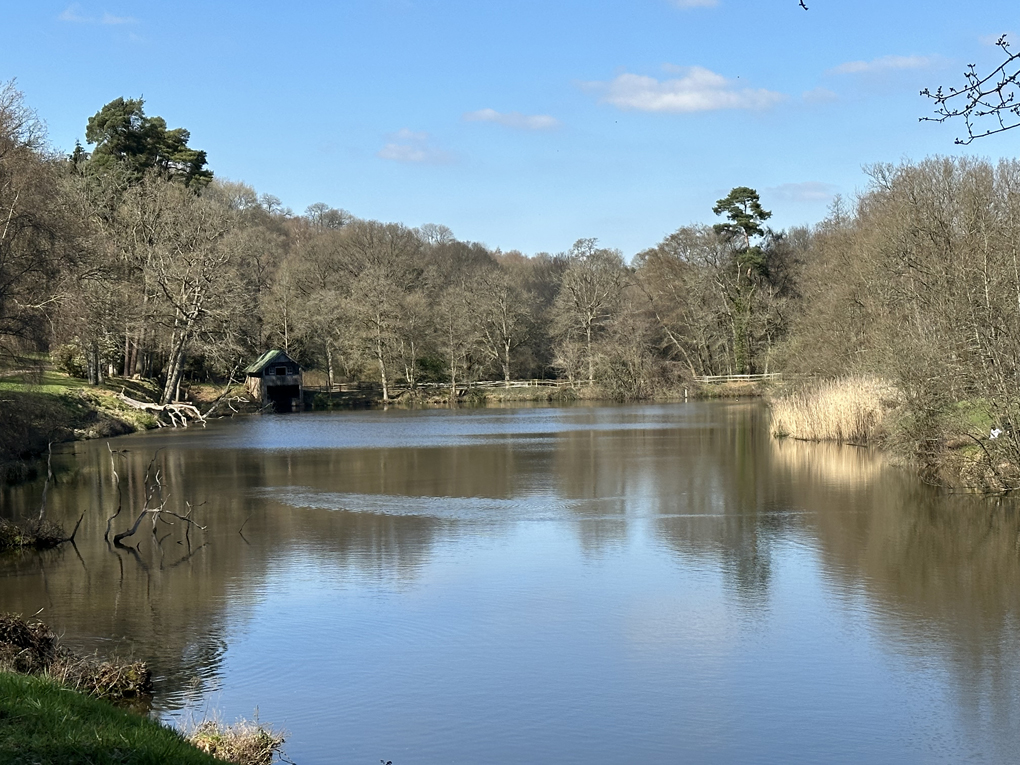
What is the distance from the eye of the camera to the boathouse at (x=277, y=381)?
186 ft

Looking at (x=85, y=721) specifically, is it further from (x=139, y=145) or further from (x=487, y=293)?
(x=487, y=293)

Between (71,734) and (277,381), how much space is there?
172ft

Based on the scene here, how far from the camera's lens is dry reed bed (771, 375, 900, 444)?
28.6 meters

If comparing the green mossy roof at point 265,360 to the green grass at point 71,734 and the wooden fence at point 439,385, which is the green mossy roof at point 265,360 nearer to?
the wooden fence at point 439,385

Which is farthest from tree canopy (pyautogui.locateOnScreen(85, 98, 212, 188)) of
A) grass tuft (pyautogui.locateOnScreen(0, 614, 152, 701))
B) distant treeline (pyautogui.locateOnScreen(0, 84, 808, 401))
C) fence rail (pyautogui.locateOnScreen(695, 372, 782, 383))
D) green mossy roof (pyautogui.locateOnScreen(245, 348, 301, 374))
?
grass tuft (pyautogui.locateOnScreen(0, 614, 152, 701))

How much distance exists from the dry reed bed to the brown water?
14.0 ft

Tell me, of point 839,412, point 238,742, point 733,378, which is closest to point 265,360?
point 733,378

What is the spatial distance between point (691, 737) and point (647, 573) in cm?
585

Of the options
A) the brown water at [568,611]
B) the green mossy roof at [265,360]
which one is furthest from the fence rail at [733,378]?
the brown water at [568,611]

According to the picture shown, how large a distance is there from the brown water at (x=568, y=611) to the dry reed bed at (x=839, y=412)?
14.0 ft

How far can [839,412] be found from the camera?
2984 centimetres

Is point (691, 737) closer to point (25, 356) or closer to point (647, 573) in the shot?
point (647, 573)

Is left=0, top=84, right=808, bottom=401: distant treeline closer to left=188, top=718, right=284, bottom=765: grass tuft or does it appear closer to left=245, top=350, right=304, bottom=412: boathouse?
left=245, top=350, right=304, bottom=412: boathouse

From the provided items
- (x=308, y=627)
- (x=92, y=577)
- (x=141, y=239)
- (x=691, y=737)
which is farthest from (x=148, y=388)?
(x=691, y=737)
